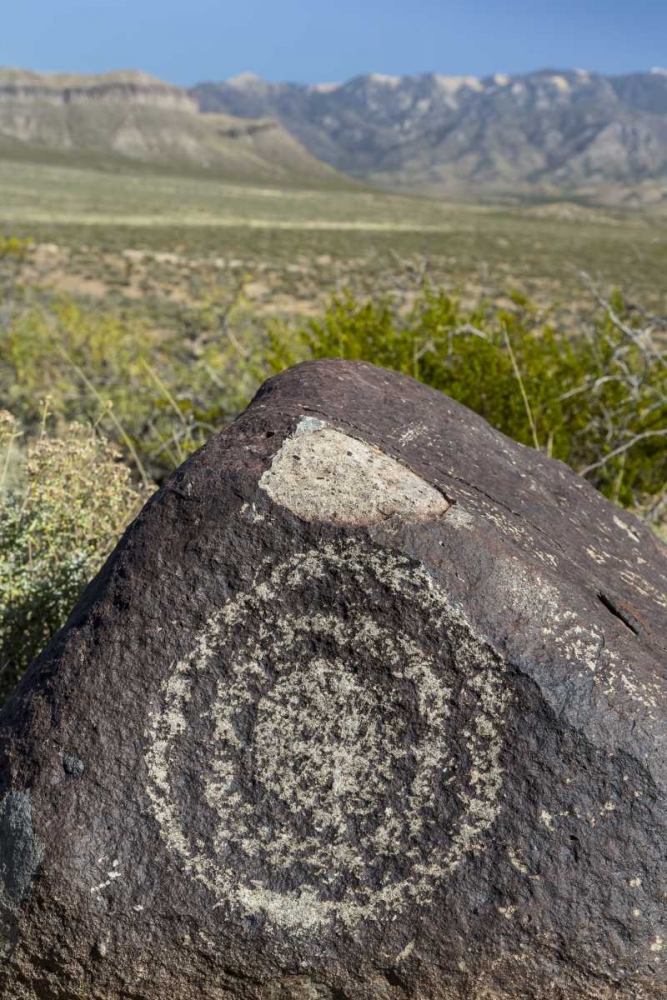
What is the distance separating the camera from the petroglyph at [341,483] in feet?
6.85

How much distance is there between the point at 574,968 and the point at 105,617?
4.03 ft

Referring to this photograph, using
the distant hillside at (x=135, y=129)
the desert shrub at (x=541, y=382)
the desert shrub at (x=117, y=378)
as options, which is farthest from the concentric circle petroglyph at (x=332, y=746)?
the distant hillside at (x=135, y=129)

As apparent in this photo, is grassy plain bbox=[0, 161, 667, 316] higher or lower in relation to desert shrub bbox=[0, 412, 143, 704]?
lower

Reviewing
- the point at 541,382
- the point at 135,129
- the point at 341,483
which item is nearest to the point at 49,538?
the point at 341,483

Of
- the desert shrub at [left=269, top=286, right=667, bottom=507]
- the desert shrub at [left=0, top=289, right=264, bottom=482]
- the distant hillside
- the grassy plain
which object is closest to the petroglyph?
the grassy plain

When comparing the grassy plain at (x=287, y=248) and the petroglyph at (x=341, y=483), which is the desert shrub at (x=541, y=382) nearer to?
the grassy plain at (x=287, y=248)

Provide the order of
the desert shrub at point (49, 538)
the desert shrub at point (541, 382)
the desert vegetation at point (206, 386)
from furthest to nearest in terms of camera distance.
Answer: the desert shrub at point (541, 382)
the desert vegetation at point (206, 386)
the desert shrub at point (49, 538)

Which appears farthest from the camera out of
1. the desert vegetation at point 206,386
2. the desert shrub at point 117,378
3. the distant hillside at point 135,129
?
the distant hillside at point 135,129

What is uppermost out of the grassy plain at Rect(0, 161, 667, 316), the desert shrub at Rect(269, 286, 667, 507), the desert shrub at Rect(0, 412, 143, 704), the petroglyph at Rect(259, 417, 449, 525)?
the petroglyph at Rect(259, 417, 449, 525)

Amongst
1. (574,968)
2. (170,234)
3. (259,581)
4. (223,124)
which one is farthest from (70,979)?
(223,124)

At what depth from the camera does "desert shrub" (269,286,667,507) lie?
5512mm

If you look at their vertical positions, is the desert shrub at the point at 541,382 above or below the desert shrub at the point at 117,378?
above

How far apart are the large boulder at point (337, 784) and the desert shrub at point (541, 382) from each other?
3.42 meters

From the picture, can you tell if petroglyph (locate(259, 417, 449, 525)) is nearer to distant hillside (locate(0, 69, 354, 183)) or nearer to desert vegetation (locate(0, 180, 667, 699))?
desert vegetation (locate(0, 180, 667, 699))
